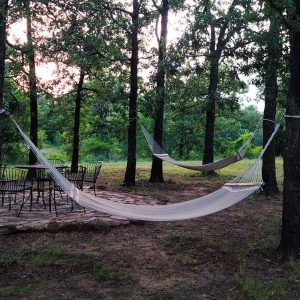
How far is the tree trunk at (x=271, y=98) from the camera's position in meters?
5.11

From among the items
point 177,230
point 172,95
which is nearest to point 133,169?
point 172,95

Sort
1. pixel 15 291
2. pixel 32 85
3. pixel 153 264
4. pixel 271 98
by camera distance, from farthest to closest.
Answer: pixel 32 85 < pixel 271 98 < pixel 153 264 < pixel 15 291

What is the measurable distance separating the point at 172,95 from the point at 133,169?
190 centimetres

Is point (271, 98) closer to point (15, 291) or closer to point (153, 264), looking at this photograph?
point (153, 264)

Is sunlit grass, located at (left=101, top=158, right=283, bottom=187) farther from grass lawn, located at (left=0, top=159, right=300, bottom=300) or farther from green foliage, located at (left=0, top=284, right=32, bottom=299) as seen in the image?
green foliage, located at (left=0, top=284, right=32, bottom=299)

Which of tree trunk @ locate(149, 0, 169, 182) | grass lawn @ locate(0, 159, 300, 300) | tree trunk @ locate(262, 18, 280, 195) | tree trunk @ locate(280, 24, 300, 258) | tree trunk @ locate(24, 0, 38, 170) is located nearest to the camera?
grass lawn @ locate(0, 159, 300, 300)

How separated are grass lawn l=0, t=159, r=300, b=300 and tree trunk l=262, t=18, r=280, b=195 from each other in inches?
79.0

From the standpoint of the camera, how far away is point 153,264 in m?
3.32

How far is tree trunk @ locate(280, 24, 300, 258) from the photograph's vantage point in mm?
3355

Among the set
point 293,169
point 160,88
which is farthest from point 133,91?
point 293,169

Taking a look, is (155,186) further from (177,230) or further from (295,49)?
(295,49)

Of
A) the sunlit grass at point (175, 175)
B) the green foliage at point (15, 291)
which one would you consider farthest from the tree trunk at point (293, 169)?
the sunlit grass at point (175, 175)

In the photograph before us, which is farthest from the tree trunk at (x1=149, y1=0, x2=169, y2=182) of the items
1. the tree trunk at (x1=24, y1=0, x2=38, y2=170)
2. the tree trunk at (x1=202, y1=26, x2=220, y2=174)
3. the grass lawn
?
the grass lawn

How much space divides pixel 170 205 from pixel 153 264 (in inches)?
20.4
